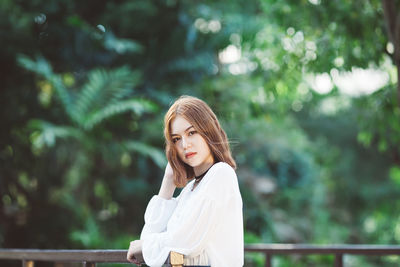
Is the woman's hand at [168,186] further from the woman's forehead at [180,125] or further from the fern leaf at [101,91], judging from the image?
the fern leaf at [101,91]

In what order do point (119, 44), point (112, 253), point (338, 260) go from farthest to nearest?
1. point (119, 44)
2. point (338, 260)
3. point (112, 253)

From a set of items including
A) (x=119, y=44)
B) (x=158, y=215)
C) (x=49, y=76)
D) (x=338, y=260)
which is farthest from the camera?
(x=119, y=44)

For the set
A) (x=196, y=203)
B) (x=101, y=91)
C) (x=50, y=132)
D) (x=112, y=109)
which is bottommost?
(x=196, y=203)

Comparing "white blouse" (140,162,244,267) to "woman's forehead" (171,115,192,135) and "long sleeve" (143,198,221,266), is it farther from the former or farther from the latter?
"woman's forehead" (171,115,192,135)

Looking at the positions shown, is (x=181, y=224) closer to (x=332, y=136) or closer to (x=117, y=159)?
(x=117, y=159)

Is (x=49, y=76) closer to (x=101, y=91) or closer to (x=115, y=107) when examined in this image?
(x=101, y=91)

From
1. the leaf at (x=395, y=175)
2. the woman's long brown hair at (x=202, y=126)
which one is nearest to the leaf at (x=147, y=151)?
the woman's long brown hair at (x=202, y=126)

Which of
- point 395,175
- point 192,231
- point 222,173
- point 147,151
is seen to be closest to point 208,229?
point 192,231

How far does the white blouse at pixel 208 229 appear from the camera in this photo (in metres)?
1.67

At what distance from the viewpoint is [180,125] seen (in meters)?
1.86

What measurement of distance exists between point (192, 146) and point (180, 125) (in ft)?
0.27

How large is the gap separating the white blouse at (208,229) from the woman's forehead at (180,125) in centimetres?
18

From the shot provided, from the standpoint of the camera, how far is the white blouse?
1.67 metres

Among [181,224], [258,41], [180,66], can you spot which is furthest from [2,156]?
[181,224]
